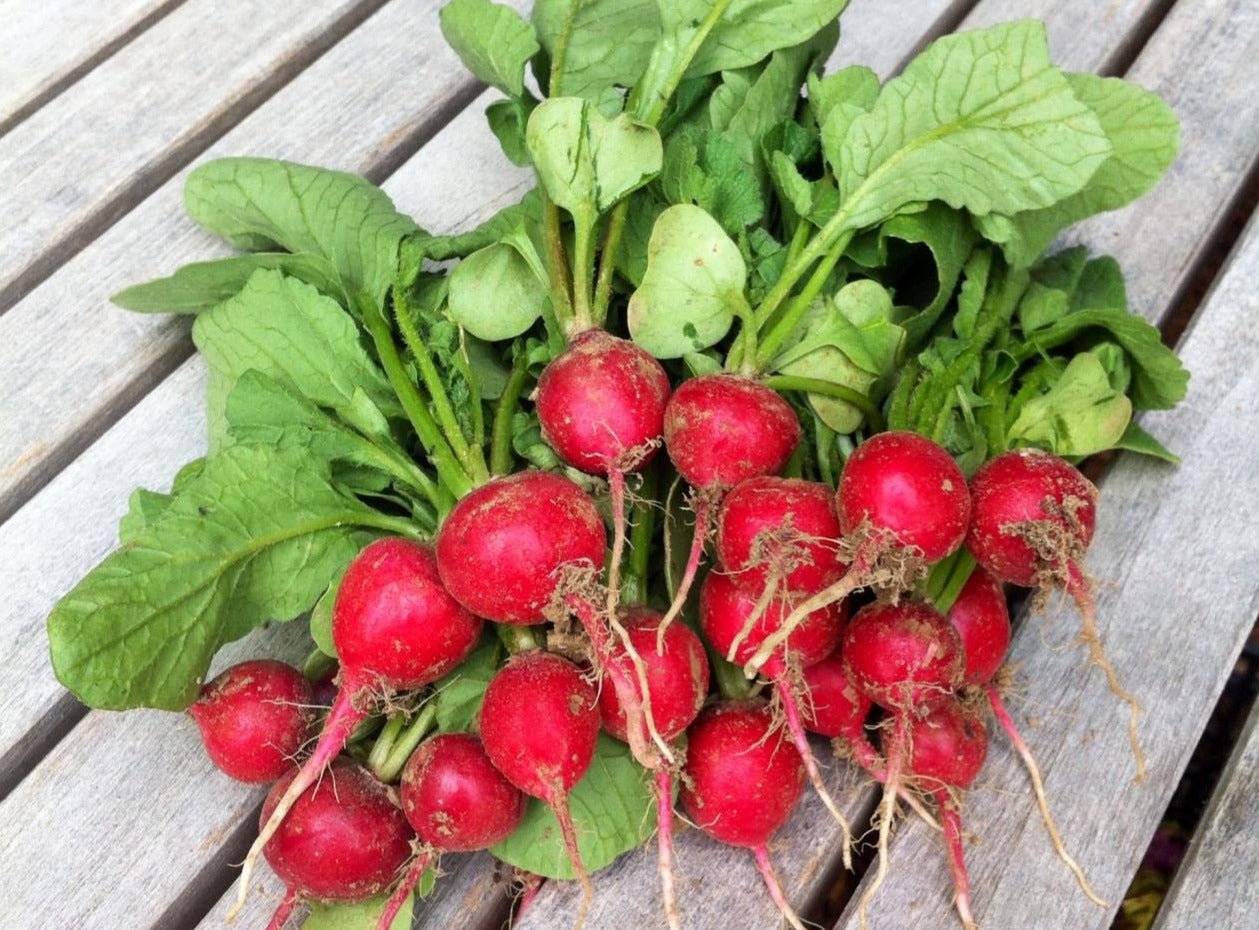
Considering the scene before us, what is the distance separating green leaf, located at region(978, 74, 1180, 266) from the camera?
1.21 m

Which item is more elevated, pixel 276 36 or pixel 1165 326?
pixel 276 36

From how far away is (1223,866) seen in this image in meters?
1.08

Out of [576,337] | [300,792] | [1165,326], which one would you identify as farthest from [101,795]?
[1165,326]

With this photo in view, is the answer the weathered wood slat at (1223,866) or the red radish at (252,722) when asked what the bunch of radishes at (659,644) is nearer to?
the red radish at (252,722)

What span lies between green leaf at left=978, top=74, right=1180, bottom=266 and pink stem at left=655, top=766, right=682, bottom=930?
685 millimetres

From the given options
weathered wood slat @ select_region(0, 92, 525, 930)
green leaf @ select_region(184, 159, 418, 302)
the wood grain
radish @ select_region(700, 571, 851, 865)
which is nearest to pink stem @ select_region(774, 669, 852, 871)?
radish @ select_region(700, 571, 851, 865)

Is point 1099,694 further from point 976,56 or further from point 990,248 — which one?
point 976,56

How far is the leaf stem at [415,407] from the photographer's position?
43.0 inches

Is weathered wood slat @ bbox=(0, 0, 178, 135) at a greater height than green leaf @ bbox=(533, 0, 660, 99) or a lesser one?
greater

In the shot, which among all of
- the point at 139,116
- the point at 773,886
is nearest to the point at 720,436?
the point at 773,886

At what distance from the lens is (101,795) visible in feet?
3.60

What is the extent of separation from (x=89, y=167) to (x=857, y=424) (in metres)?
1.09

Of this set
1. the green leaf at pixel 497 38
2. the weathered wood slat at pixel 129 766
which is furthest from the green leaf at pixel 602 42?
the weathered wood slat at pixel 129 766

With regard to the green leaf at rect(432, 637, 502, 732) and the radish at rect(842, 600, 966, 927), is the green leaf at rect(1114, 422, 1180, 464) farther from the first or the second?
the green leaf at rect(432, 637, 502, 732)
